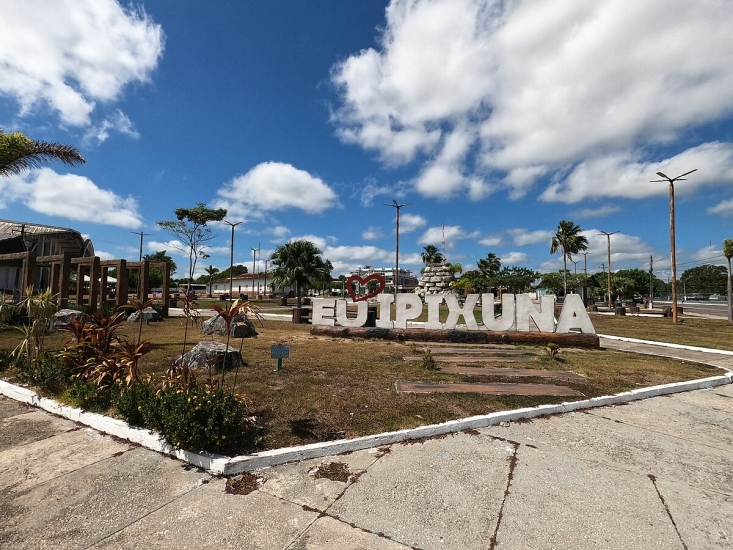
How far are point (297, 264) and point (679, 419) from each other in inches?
1252

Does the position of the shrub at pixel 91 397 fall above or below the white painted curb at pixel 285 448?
above

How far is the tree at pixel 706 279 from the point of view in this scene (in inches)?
4035

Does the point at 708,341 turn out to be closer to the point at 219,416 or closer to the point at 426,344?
the point at 426,344

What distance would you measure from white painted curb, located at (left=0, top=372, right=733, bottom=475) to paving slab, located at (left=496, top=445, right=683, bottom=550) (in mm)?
1139

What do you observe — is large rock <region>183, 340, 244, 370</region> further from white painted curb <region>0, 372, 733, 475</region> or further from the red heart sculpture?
the red heart sculpture

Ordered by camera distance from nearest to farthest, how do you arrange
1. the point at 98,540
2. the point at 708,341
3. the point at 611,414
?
the point at 98,540 → the point at 611,414 → the point at 708,341

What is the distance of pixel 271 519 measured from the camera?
3.06m

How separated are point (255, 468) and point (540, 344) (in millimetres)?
11462

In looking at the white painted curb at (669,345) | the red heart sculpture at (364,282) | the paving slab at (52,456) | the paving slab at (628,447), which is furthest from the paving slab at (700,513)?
the red heart sculpture at (364,282)

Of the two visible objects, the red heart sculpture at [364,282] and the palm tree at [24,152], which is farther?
the red heart sculpture at [364,282]

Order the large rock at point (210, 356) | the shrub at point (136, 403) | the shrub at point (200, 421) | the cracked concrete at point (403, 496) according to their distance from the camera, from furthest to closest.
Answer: the large rock at point (210, 356) → the shrub at point (136, 403) → the shrub at point (200, 421) → the cracked concrete at point (403, 496)

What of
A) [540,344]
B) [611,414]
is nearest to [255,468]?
[611,414]

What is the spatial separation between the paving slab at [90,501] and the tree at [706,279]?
133 m

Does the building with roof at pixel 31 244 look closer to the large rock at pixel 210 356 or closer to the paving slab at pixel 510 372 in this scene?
the large rock at pixel 210 356
